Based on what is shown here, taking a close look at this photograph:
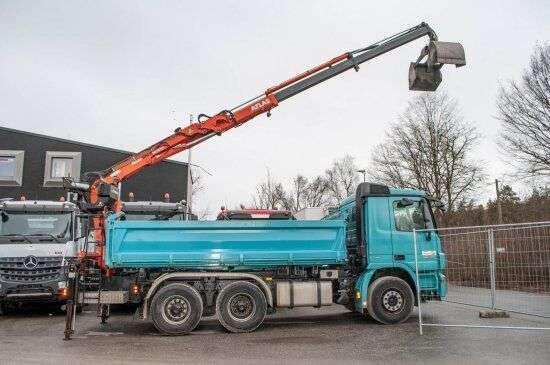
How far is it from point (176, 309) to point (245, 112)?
15.5 ft

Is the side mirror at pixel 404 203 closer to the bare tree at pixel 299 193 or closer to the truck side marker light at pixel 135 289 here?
the truck side marker light at pixel 135 289

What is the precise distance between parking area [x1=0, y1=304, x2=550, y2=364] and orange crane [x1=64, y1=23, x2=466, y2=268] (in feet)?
6.17

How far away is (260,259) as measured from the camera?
32.9ft

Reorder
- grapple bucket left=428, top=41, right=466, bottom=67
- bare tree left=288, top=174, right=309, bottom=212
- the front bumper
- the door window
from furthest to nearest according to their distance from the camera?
bare tree left=288, top=174, right=309, bottom=212, the front bumper, grapple bucket left=428, top=41, right=466, bottom=67, the door window

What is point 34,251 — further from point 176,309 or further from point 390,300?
point 390,300

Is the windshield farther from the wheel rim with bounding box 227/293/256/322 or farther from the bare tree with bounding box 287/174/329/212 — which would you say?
the bare tree with bounding box 287/174/329/212

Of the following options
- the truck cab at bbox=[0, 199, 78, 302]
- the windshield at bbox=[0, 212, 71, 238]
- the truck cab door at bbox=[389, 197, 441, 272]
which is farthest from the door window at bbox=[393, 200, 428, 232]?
the windshield at bbox=[0, 212, 71, 238]

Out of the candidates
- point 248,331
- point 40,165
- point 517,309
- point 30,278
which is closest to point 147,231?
point 248,331

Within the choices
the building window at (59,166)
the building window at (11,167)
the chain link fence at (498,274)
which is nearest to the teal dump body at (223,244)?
the chain link fence at (498,274)

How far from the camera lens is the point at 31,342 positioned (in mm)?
8938

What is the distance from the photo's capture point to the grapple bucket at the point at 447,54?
35.6ft

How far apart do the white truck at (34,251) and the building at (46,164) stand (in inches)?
485

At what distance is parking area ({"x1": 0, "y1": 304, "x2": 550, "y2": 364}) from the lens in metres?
7.30

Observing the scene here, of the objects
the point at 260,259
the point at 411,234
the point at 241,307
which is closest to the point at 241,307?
the point at 241,307
